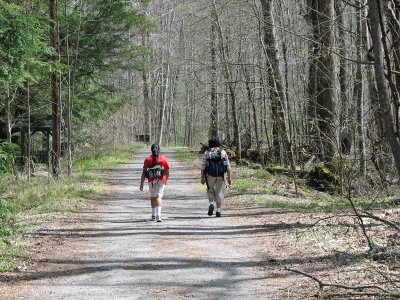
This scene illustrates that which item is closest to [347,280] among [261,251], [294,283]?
[294,283]

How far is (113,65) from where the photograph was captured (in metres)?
28.4

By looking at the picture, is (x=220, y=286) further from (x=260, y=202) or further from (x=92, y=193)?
(x=92, y=193)

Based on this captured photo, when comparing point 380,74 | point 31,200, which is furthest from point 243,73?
point 380,74

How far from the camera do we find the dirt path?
729 centimetres

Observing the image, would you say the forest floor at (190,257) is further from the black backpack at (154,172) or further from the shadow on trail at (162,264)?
the black backpack at (154,172)

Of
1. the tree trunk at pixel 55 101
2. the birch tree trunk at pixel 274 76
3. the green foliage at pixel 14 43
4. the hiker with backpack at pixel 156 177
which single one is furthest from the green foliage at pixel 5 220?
the tree trunk at pixel 55 101

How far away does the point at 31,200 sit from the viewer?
17656mm

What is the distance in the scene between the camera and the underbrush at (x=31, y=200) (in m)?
9.80

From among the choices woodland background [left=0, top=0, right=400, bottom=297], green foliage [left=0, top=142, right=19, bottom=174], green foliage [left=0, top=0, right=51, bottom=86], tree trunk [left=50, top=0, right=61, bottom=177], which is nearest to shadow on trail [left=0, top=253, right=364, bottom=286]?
woodland background [left=0, top=0, right=400, bottom=297]

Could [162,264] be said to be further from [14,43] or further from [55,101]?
[55,101]

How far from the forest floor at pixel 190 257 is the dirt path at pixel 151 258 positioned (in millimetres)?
13

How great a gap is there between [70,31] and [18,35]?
14552mm

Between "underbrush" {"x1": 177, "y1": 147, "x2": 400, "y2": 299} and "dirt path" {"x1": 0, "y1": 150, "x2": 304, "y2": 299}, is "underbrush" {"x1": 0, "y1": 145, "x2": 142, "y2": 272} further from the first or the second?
"underbrush" {"x1": 177, "y1": 147, "x2": 400, "y2": 299}

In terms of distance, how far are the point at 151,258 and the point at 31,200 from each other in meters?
9.54
